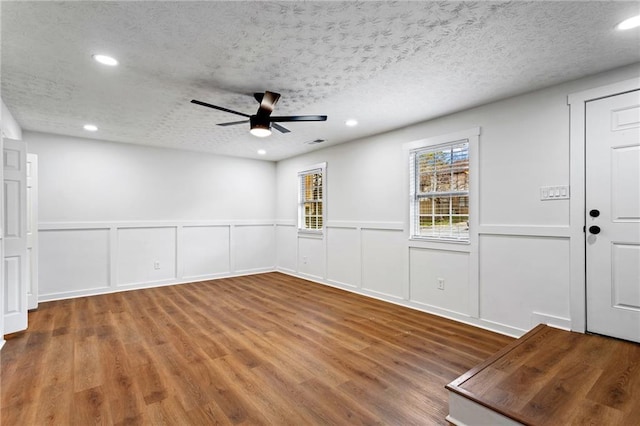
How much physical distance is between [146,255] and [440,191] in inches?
195

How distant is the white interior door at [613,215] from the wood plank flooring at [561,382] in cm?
25

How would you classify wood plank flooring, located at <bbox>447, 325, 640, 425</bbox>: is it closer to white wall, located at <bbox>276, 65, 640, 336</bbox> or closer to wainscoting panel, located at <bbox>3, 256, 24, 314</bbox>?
white wall, located at <bbox>276, 65, 640, 336</bbox>

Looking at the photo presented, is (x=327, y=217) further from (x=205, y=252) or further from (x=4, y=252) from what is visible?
(x=4, y=252)

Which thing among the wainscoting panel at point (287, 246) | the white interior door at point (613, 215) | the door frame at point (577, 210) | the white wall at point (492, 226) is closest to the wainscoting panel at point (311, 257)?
the wainscoting panel at point (287, 246)

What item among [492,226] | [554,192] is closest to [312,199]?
[492,226]

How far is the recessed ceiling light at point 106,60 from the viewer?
240cm

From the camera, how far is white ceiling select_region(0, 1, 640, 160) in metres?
1.88

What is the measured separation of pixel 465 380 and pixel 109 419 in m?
2.23

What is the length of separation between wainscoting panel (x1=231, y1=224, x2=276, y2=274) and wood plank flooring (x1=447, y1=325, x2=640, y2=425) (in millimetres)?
5125

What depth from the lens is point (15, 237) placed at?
3.31 meters

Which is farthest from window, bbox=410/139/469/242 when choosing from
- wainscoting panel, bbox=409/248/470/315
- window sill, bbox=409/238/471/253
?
wainscoting panel, bbox=409/248/470/315

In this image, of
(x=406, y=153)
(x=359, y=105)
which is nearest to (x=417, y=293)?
(x=406, y=153)

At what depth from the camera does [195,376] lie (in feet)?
7.89

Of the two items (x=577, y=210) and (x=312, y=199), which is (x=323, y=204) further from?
(x=577, y=210)
